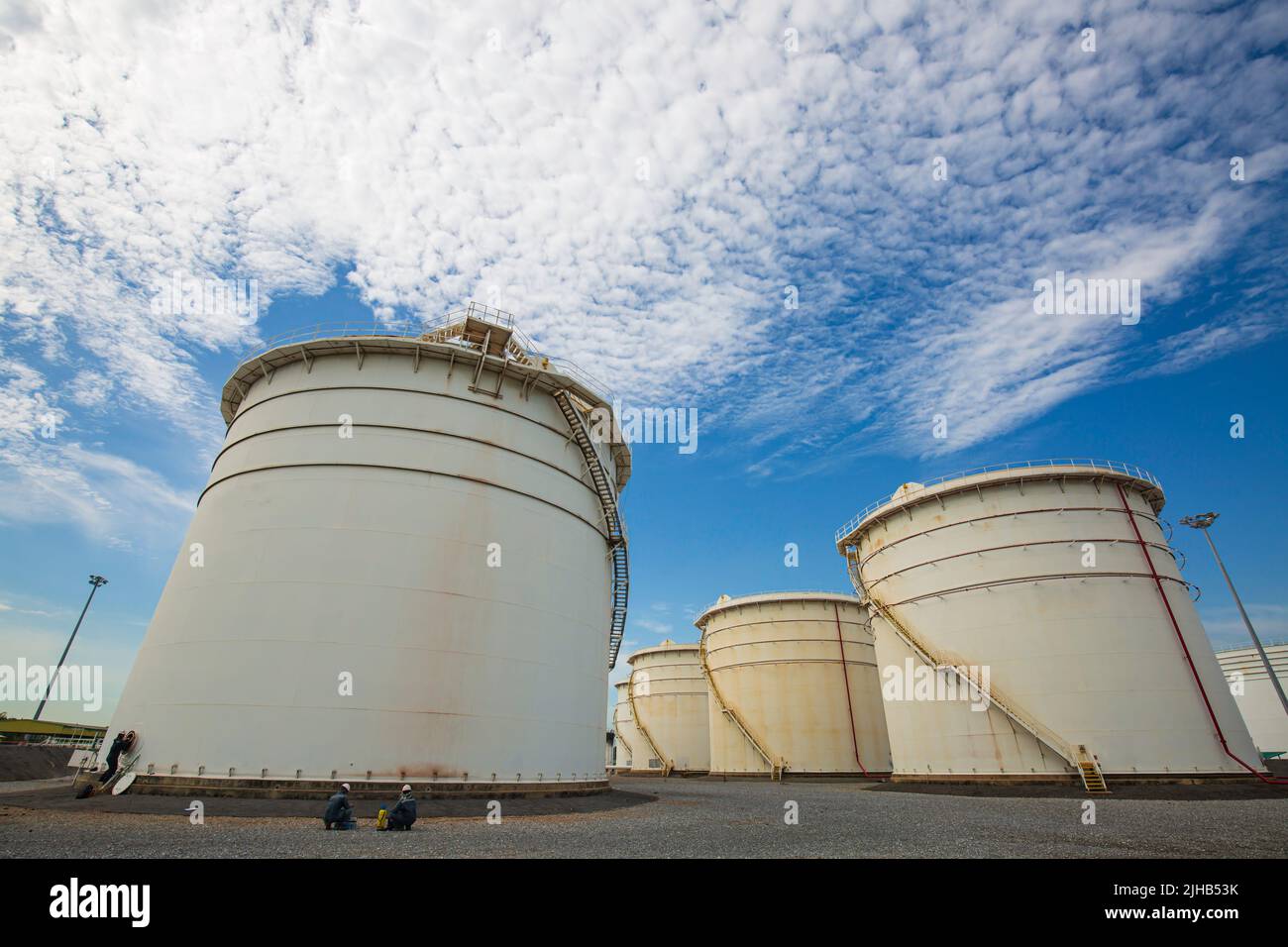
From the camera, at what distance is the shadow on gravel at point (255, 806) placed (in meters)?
11.3

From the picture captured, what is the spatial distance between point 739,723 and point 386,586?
24.8 m

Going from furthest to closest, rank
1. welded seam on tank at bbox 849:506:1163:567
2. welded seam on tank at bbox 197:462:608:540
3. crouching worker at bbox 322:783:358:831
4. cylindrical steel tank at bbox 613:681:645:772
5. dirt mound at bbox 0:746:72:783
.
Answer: cylindrical steel tank at bbox 613:681:645:772 → dirt mound at bbox 0:746:72:783 → welded seam on tank at bbox 849:506:1163:567 → welded seam on tank at bbox 197:462:608:540 → crouching worker at bbox 322:783:358:831

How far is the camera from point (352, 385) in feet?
55.9

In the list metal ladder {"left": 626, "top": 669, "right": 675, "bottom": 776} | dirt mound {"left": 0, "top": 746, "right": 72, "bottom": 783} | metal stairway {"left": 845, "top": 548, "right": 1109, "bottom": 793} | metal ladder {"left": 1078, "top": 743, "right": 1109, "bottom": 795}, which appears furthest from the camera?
metal ladder {"left": 626, "top": 669, "right": 675, "bottom": 776}

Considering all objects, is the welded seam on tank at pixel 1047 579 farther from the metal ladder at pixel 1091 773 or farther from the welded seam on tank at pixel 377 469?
the welded seam on tank at pixel 377 469

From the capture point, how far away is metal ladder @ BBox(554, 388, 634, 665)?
19422 millimetres

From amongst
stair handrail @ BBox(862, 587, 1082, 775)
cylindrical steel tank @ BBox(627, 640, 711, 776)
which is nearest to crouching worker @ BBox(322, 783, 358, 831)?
stair handrail @ BBox(862, 587, 1082, 775)

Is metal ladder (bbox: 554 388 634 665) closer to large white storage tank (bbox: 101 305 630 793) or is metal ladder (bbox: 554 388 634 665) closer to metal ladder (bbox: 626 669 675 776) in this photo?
large white storage tank (bbox: 101 305 630 793)

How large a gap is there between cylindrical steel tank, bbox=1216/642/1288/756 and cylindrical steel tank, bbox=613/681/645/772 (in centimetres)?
4588
